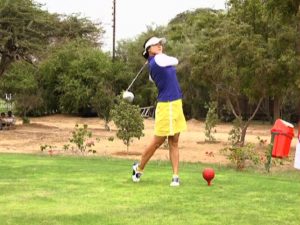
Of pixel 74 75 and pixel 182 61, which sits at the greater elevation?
pixel 182 61

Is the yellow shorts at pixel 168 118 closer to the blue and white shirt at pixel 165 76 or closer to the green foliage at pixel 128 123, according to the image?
the blue and white shirt at pixel 165 76

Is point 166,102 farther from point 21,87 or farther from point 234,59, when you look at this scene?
point 21,87

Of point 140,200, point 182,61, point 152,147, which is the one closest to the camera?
point 140,200

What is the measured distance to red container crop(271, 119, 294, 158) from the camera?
1193 centimetres

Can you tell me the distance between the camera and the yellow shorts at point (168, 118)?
22.6ft

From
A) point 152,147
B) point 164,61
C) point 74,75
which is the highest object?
point 164,61

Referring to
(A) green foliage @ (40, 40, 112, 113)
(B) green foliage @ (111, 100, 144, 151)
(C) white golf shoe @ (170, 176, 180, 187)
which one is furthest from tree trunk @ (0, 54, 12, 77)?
(C) white golf shoe @ (170, 176, 180, 187)

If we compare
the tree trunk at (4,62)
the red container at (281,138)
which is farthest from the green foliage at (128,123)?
the tree trunk at (4,62)

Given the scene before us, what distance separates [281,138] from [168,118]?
19.1 feet

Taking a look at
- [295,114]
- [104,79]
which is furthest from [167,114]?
[295,114]

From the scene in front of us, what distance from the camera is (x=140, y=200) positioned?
18.4 ft

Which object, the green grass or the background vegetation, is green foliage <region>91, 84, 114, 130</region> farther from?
the green grass

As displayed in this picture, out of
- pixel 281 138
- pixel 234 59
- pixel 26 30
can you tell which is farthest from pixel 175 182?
pixel 26 30

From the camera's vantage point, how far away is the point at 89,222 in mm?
4625
